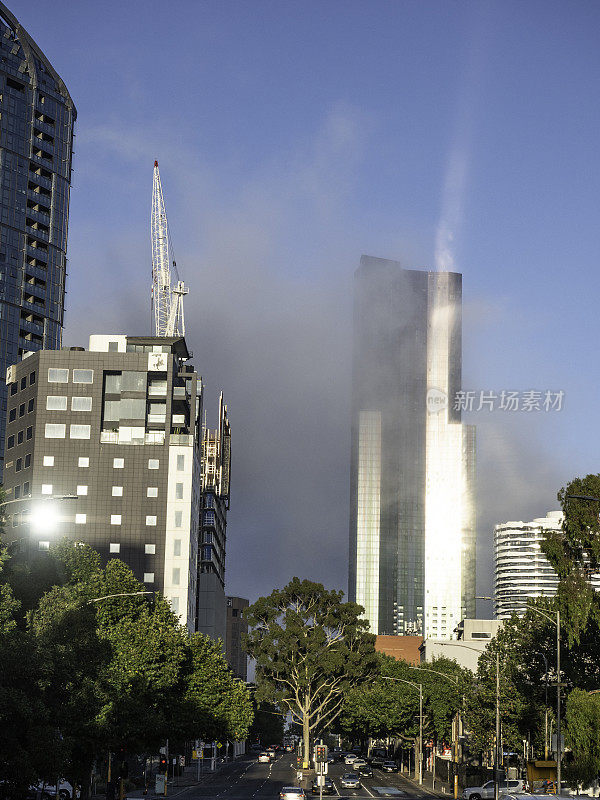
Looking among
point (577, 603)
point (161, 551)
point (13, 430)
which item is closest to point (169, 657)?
point (577, 603)

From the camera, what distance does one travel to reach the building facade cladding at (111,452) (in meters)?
171

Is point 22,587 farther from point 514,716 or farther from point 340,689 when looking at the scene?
point 340,689

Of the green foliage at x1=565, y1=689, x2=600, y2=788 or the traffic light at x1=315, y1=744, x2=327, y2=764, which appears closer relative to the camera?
the green foliage at x1=565, y1=689, x2=600, y2=788

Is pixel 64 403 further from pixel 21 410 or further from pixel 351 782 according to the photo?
pixel 351 782

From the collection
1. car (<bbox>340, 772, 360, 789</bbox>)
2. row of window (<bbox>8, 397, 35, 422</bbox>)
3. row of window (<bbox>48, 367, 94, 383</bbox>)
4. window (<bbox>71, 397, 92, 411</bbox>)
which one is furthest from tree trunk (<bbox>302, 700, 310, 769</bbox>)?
row of window (<bbox>8, 397, 35, 422</bbox>)

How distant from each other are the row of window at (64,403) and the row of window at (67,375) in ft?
8.72

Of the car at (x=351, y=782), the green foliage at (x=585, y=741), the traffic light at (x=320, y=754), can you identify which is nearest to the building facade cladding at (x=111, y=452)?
the car at (x=351, y=782)

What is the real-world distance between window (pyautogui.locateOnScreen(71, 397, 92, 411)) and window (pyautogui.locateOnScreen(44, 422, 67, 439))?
335 cm

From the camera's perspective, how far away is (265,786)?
105 metres

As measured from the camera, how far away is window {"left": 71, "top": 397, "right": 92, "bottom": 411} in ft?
577

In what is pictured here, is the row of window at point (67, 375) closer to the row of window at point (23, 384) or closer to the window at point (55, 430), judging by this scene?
the row of window at point (23, 384)

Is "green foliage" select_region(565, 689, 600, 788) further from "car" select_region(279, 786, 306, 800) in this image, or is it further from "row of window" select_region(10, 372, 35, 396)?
"row of window" select_region(10, 372, 35, 396)

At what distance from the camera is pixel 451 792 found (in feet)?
346

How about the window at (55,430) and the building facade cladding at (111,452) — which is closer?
the building facade cladding at (111,452)
